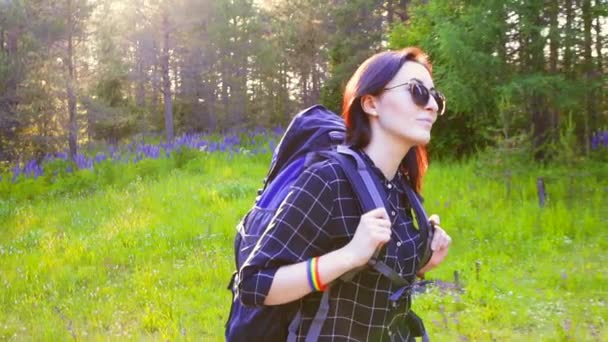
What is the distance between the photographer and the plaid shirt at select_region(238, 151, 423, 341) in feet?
5.62

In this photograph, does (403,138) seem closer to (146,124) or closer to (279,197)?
(279,197)

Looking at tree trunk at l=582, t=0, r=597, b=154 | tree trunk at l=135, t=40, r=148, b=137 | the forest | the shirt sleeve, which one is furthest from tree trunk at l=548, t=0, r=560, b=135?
tree trunk at l=135, t=40, r=148, b=137

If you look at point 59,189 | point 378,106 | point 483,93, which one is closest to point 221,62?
point 59,189

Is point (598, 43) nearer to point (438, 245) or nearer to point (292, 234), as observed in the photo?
point (438, 245)

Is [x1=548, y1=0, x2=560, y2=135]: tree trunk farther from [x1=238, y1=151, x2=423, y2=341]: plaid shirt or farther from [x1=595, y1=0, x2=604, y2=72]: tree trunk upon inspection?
[x1=238, y1=151, x2=423, y2=341]: plaid shirt

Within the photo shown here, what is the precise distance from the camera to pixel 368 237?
5.37 feet

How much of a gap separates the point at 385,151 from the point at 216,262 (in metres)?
4.88

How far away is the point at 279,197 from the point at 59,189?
468 inches

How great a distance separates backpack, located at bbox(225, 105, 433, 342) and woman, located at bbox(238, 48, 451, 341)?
3 cm

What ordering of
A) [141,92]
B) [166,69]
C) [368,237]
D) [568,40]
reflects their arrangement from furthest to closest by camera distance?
[141,92] < [166,69] < [568,40] < [368,237]

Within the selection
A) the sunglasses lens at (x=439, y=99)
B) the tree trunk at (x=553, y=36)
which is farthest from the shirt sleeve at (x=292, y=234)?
the tree trunk at (x=553, y=36)

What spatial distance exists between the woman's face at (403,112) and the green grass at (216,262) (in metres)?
2.83

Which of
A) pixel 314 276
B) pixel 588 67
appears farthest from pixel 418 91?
pixel 588 67

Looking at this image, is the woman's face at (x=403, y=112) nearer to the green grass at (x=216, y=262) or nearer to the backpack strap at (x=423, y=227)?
the backpack strap at (x=423, y=227)
